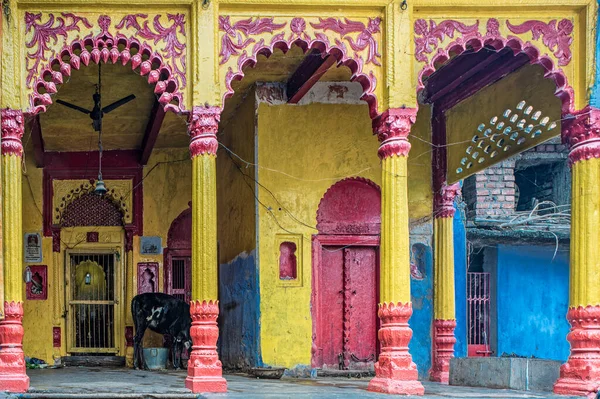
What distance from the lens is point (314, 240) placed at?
537 inches

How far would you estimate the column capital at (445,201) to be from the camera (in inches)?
546

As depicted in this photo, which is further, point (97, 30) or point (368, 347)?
point (368, 347)

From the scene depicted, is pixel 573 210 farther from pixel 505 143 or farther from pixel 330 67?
pixel 330 67

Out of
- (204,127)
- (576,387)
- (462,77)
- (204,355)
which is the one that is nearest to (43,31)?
(204,127)

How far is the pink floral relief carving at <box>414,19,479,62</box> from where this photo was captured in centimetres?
1054

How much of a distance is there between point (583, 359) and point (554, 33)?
11.5 feet

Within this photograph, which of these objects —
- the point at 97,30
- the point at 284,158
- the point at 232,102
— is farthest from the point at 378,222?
the point at 97,30

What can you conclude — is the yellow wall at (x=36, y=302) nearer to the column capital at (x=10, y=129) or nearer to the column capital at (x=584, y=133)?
the column capital at (x=10, y=129)

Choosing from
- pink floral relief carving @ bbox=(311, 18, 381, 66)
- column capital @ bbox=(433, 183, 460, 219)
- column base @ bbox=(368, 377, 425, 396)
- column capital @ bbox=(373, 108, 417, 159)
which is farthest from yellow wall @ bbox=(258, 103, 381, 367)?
column base @ bbox=(368, 377, 425, 396)

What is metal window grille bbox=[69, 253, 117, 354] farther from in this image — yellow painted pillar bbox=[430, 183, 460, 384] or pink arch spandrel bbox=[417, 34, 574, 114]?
pink arch spandrel bbox=[417, 34, 574, 114]

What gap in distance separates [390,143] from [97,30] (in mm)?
3326

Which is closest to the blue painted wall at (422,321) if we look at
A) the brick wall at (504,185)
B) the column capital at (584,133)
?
the brick wall at (504,185)

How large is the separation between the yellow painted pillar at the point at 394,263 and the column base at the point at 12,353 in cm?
358

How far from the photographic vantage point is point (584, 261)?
10242mm
